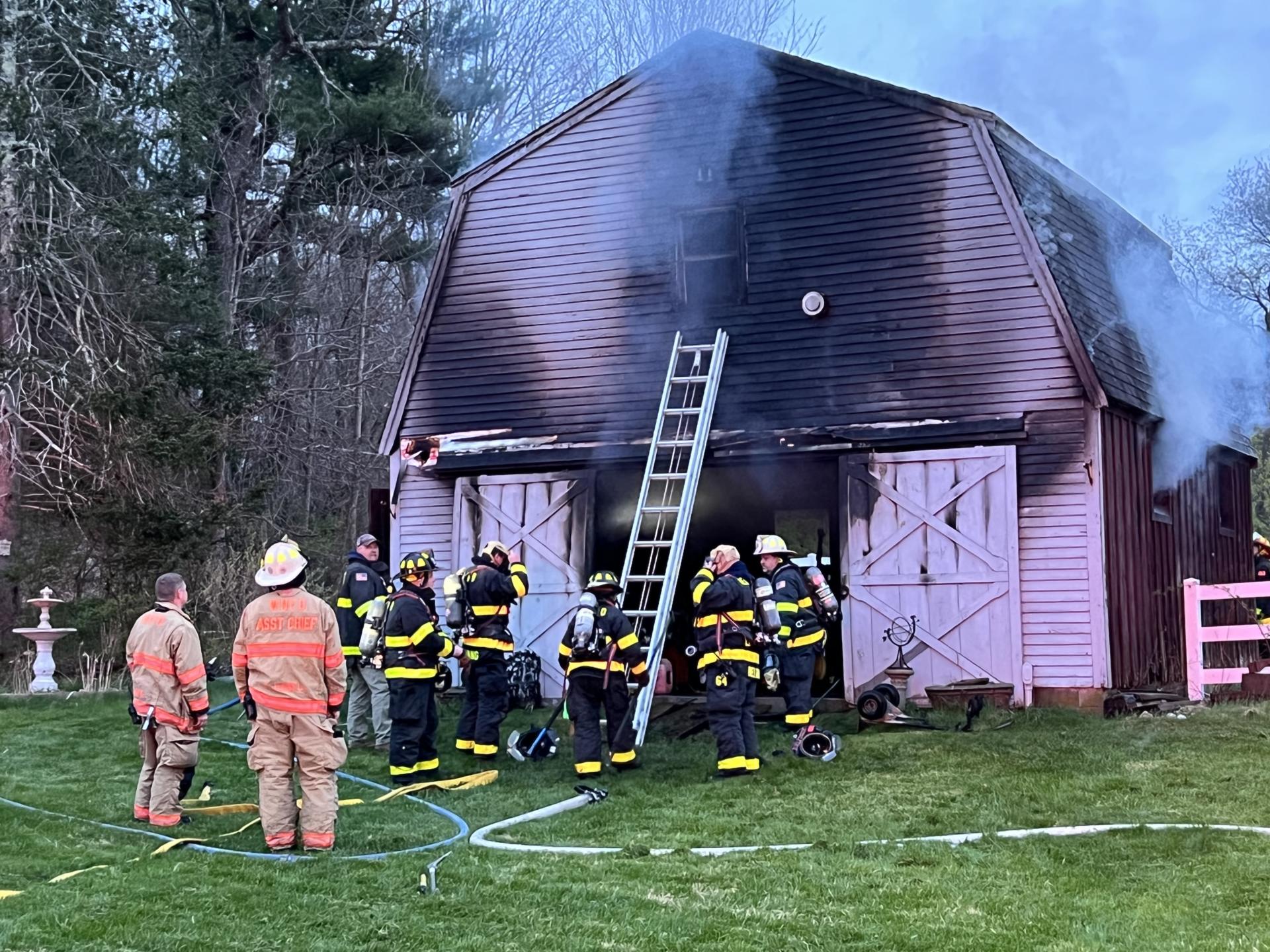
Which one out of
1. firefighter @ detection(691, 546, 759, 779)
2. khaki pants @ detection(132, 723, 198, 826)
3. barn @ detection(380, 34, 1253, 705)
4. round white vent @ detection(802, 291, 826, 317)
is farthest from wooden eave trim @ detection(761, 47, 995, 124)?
khaki pants @ detection(132, 723, 198, 826)

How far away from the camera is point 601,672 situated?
35.7ft

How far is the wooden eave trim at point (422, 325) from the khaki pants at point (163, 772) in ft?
24.2

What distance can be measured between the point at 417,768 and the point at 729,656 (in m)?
2.54

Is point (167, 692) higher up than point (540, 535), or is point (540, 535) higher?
point (540, 535)

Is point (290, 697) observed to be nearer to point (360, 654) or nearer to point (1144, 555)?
point (360, 654)

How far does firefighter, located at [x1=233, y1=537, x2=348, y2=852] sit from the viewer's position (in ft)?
25.7

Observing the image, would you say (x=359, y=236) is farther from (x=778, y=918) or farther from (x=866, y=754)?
(x=778, y=918)

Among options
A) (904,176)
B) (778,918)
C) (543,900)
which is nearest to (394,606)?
(543,900)

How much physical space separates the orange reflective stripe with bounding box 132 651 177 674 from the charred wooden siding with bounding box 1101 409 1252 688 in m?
8.70

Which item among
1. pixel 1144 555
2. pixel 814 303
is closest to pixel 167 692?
pixel 814 303

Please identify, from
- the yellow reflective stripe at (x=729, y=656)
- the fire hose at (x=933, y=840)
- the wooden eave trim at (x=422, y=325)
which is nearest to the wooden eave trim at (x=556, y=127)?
the wooden eave trim at (x=422, y=325)

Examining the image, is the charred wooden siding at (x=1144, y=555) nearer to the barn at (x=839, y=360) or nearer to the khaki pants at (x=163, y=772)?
the barn at (x=839, y=360)

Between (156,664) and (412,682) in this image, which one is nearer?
(156,664)

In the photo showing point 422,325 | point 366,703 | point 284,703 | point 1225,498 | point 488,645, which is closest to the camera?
point 284,703
